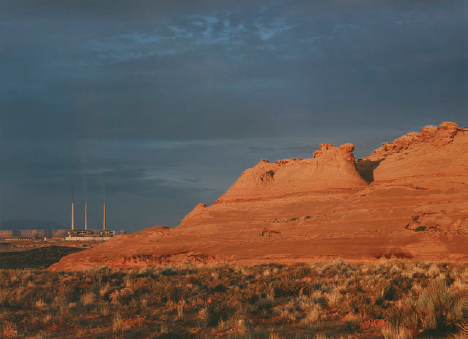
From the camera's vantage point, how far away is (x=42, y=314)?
15.6 metres

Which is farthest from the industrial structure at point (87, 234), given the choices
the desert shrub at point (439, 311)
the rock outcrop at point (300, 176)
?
the desert shrub at point (439, 311)

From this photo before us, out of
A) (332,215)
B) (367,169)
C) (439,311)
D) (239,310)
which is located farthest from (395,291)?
(367,169)

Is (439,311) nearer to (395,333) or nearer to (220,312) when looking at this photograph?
(395,333)

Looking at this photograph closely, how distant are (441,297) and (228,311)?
6.17 metres

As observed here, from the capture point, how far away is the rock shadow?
1989 inches

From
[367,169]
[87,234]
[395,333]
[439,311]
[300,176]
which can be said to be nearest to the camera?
[395,333]

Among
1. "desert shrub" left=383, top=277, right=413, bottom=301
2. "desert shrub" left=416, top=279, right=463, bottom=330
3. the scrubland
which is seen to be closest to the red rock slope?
the scrubland

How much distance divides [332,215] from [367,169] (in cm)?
1396

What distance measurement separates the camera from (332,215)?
40969 mm

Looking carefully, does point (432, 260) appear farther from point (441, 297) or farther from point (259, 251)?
point (441, 297)

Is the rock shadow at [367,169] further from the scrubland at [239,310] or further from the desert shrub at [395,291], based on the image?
the desert shrub at [395,291]

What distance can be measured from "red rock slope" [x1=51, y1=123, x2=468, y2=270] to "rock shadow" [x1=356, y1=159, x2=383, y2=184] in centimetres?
14

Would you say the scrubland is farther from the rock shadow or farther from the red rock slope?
the rock shadow

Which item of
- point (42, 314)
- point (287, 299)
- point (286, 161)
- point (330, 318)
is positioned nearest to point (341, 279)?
point (287, 299)
